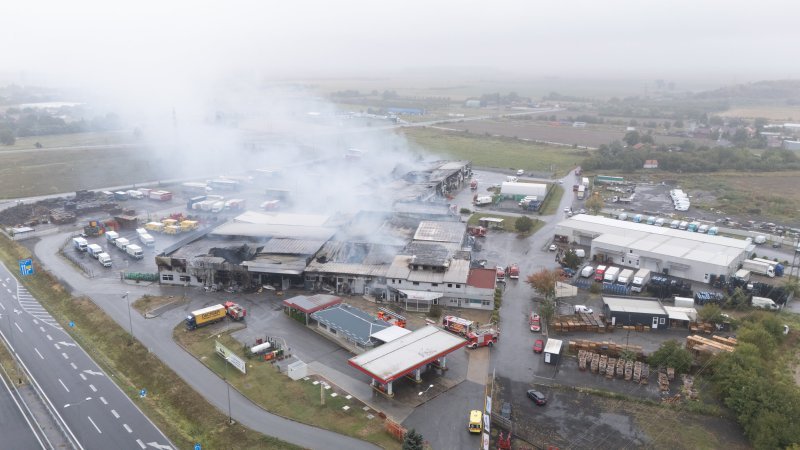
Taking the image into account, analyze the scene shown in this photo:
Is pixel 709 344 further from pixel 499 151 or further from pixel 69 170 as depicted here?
pixel 69 170

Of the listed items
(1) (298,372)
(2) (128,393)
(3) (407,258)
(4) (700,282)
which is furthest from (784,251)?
(2) (128,393)

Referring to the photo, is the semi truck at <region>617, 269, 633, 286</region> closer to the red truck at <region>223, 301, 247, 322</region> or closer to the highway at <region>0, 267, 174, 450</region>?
the red truck at <region>223, 301, 247, 322</region>

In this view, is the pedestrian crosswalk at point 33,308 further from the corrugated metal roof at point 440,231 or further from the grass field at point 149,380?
the corrugated metal roof at point 440,231

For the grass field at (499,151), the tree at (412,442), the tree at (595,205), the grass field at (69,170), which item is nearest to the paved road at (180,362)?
the tree at (412,442)

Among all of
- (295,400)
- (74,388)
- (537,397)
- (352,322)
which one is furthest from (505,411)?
(74,388)

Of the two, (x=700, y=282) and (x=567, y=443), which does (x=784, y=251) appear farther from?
(x=567, y=443)
